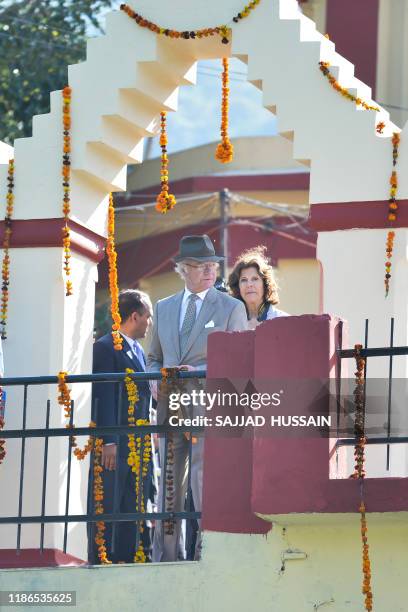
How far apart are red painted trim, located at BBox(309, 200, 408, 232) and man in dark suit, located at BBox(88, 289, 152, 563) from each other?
5.08ft

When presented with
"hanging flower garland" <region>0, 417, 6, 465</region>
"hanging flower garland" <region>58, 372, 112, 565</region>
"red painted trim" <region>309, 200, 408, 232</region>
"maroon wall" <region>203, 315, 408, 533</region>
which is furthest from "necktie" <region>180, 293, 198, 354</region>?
"maroon wall" <region>203, 315, 408, 533</region>

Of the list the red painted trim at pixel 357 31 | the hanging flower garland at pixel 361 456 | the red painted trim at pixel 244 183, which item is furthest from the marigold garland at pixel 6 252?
the red painted trim at pixel 244 183

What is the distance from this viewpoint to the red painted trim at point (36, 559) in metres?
11.3

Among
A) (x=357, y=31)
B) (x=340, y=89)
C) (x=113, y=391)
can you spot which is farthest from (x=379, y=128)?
(x=357, y=31)

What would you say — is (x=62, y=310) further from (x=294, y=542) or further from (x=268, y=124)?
(x=268, y=124)

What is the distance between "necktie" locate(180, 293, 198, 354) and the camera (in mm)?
11922

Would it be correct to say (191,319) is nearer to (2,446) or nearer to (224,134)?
(224,134)

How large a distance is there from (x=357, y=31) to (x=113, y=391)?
21.1 ft

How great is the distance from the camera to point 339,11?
1745cm

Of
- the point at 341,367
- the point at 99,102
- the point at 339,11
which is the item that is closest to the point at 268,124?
the point at 339,11

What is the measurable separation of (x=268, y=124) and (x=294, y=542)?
60.4 feet

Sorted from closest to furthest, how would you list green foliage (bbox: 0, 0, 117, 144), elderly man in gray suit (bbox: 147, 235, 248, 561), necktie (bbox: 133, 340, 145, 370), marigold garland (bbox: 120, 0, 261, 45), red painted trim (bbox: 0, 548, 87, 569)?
red painted trim (bbox: 0, 548, 87, 569) → elderly man in gray suit (bbox: 147, 235, 248, 561) → marigold garland (bbox: 120, 0, 261, 45) → necktie (bbox: 133, 340, 145, 370) → green foliage (bbox: 0, 0, 117, 144)

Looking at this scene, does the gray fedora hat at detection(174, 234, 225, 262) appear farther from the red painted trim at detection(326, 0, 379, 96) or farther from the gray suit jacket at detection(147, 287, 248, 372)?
the red painted trim at detection(326, 0, 379, 96)

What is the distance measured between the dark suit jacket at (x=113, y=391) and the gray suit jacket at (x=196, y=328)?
0.93ft
